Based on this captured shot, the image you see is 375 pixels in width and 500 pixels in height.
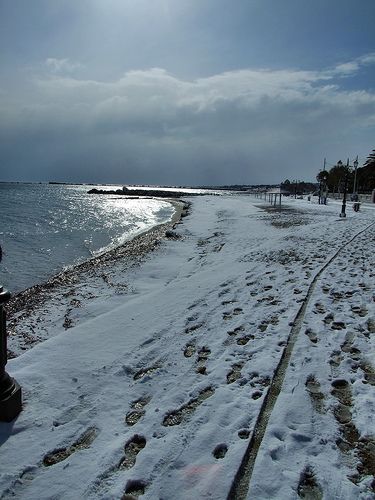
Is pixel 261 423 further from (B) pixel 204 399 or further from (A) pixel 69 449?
(A) pixel 69 449

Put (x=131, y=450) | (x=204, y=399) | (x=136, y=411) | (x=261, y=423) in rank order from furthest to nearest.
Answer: (x=204, y=399), (x=136, y=411), (x=261, y=423), (x=131, y=450)

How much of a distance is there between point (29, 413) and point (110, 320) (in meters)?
2.95

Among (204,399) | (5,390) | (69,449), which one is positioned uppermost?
(5,390)

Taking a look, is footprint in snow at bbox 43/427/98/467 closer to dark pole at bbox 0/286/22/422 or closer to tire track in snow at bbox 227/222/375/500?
dark pole at bbox 0/286/22/422

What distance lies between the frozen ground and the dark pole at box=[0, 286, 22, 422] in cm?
11

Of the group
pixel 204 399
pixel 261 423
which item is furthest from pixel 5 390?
pixel 261 423

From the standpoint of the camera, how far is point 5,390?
371 centimetres

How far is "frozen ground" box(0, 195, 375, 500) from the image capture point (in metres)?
2.93

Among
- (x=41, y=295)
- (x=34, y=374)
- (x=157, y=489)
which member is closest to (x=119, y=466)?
(x=157, y=489)

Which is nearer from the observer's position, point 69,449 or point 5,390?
point 69,449

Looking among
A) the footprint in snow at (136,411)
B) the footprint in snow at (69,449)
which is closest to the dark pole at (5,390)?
the footprint in snow at (69,449)

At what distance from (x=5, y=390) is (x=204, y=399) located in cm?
200

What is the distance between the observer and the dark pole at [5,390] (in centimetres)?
364

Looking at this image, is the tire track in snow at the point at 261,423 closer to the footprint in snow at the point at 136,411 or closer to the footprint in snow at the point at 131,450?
the footprint in snow at the point at 131,450
